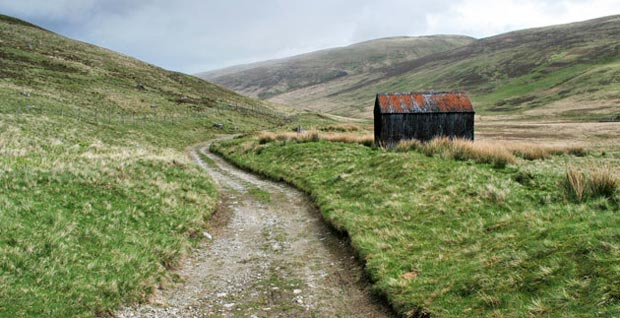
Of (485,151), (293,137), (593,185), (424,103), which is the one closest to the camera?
(593,185)

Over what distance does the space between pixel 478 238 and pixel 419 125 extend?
23.9m

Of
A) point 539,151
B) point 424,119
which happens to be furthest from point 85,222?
point 424,119

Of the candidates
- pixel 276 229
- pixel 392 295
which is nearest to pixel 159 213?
pixel 276 229

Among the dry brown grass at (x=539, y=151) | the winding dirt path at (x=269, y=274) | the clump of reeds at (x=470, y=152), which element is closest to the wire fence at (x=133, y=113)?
the winding dirt path at (x=269, y=274)

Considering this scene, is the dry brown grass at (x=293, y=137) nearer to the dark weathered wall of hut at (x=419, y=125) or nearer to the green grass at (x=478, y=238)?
the dark weathered wall of hut at (x=419, y=125)

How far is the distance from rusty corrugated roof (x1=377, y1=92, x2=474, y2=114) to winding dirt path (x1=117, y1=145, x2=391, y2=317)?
19116 mm

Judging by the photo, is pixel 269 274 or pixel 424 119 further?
pixel 424 119

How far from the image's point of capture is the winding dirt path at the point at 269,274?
7.94m

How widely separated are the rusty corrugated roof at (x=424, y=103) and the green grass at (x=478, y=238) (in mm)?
14851

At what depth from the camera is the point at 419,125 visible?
3238cm

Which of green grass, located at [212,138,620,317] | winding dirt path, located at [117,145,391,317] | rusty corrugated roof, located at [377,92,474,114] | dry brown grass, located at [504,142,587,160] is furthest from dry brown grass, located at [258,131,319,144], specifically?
winding dirt path, located at [117,145,391,317]

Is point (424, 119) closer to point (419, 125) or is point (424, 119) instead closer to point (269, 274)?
point (419, 125)

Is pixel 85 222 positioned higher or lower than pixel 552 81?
lower

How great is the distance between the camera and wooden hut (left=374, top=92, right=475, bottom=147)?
106ft
